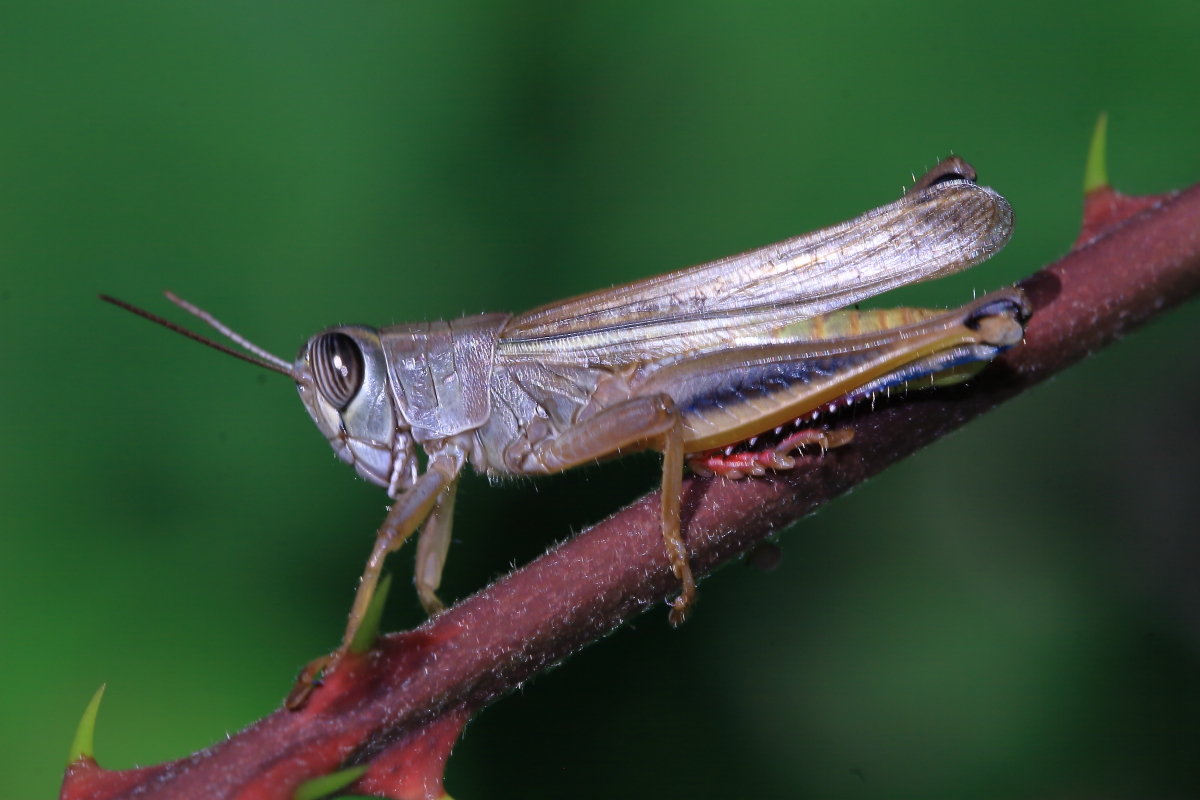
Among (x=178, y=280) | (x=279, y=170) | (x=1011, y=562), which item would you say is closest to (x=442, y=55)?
(x=279, y=170)

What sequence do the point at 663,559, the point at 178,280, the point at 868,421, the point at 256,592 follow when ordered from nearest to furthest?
the point at 663,559 → the point at 868,421 → the point at 256,592 → the point at 178,280

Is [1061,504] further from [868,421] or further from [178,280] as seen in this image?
[178,280]

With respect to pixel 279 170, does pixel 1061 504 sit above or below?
below

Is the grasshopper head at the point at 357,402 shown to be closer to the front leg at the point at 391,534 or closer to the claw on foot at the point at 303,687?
the front leg at the point at 391,534

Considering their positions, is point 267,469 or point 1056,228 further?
point 1056,228

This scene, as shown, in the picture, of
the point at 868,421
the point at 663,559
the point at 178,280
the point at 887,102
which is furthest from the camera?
the point at 887,102

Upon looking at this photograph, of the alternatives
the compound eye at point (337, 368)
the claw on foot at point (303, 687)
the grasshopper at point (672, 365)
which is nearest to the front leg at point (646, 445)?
the grasshopper at point (672, 365)

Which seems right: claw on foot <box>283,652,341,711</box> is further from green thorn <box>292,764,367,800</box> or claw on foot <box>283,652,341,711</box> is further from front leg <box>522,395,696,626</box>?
front leg <box>522,395,696,626</box>

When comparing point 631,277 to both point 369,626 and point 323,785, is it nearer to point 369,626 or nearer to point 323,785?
point 369,626
